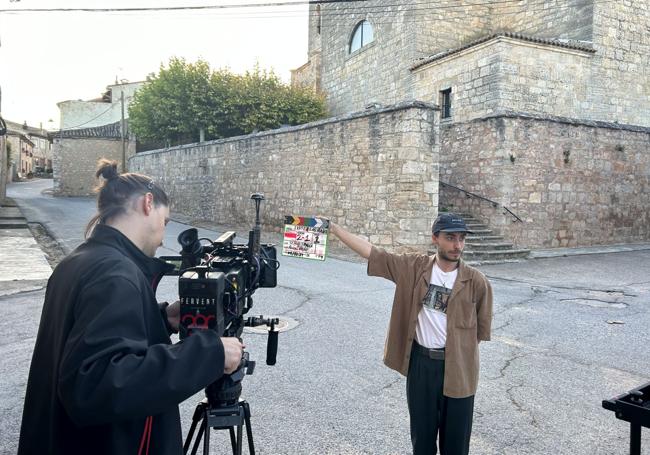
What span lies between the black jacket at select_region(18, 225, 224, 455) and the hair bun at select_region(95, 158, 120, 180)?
0.83 feet

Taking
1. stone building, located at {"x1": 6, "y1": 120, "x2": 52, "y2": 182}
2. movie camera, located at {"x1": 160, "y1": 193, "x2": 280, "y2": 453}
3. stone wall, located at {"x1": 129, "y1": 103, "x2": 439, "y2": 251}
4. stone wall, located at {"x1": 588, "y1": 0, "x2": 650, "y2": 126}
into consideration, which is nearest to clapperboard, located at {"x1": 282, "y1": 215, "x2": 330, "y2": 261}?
movie camera, located at {"x1": 160, "y1": 193, "x2": 280, "y2": 453}

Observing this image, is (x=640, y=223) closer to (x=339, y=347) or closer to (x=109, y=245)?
(x=339, y=347)

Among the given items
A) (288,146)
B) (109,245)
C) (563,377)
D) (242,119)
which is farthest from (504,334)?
(242,119)

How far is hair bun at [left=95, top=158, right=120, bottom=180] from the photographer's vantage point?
1.81 meters

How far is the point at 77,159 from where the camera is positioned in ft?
115

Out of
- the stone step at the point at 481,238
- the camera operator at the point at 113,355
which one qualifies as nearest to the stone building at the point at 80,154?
the stone step at the point at 481,238

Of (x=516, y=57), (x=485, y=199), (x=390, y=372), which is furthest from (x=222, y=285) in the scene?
(x=516, y=57)

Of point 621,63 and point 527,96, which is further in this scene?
point 621,63

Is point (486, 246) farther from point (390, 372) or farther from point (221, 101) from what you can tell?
point (221, 101)

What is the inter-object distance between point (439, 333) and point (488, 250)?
9.75m

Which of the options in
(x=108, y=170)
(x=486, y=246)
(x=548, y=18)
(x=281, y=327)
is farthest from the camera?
(x=548, y=18)

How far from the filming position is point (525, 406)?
375 centimetres

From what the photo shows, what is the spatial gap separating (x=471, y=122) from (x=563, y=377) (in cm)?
1027

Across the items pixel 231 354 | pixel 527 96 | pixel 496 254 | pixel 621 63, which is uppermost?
pixel 621 63
